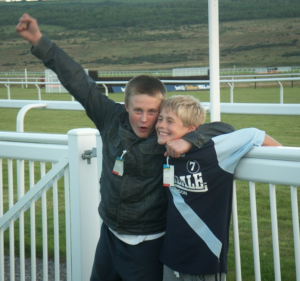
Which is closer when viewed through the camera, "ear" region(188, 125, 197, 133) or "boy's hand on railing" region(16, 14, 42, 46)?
"ear" region(188, 125, 197, 133)

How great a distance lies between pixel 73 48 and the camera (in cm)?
9588

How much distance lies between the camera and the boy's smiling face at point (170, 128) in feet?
6.07

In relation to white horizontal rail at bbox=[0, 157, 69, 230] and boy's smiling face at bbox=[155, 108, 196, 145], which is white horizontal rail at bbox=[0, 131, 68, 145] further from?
boy's smiling face at bbox=[155, 108, 196, 145]

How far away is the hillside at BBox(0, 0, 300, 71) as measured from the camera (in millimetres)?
86812

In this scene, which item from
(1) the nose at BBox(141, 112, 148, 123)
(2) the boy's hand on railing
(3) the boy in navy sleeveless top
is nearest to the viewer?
(3) the boy in navy sleeveless top

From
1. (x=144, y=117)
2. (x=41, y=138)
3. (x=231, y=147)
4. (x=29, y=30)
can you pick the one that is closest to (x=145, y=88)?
(x=144, y=117)

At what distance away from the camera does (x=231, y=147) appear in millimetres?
1729

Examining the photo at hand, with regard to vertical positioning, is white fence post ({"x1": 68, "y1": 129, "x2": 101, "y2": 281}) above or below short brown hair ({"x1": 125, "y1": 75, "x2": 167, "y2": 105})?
below

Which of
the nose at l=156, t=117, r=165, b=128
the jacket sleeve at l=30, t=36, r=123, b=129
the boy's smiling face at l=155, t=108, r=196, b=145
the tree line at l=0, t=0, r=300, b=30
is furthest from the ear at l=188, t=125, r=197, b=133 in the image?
the tree line at l=0, t=0, r=300, b=30

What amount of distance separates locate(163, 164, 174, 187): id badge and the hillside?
7680 centimetres

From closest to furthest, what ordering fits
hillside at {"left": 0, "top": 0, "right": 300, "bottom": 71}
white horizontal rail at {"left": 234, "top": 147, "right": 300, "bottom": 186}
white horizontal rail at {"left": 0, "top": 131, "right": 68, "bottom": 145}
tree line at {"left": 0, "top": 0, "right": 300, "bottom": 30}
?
white horizontal rail at {"left": 234, "top": 147, "right": 300, "bottom": 186}, white horizontal rail at {"left": 0, "top": 131, "right": 68, "bottom": 145}, hillside at {"left": 0, "top": 0, "right": 300, "bottom": 71}, tree line at {"left": 0, "top": 0, "right": 300, "bottom": 30}

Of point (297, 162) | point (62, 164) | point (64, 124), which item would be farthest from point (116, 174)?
point (64, 124)

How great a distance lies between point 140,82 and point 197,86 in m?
23.2

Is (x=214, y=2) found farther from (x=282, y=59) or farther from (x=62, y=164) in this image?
(x=282, y=59)
